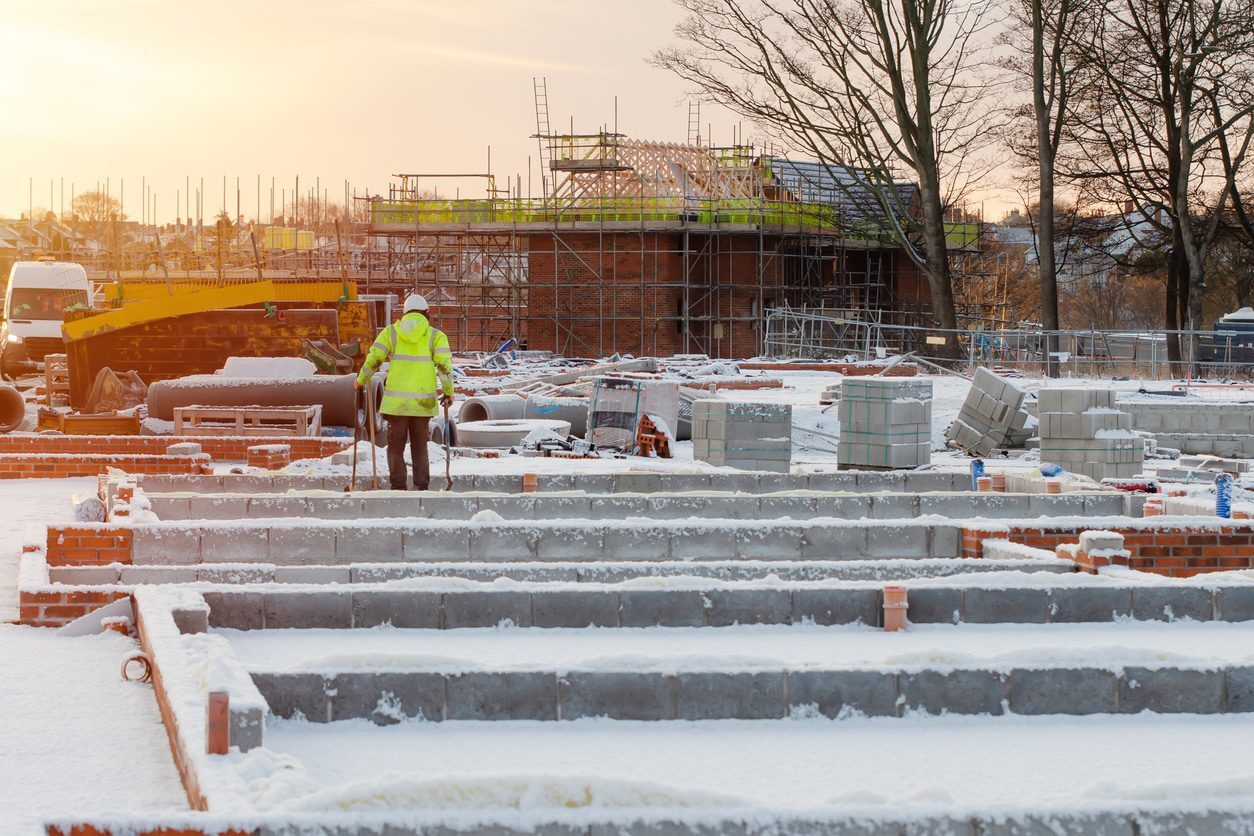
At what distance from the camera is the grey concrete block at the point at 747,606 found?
723 centimetres

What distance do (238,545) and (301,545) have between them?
0.37m

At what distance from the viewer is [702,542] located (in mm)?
9430

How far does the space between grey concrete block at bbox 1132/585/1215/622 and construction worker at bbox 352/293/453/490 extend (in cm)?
529

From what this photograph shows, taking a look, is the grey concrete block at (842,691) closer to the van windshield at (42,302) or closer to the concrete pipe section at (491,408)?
the concrete pipe section at (491,408)

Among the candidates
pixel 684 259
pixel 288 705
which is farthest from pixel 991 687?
pixel 684 259

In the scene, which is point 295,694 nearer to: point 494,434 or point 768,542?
point 768,542

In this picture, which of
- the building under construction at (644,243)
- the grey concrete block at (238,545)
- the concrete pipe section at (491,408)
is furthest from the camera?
the building under construction at (644,243)

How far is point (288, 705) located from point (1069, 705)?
10.0 feet

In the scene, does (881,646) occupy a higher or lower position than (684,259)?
lower

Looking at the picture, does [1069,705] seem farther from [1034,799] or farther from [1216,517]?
[1216,517]

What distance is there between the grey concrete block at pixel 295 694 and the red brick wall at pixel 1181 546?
4920 mm

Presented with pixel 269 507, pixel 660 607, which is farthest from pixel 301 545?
pixel 660 607

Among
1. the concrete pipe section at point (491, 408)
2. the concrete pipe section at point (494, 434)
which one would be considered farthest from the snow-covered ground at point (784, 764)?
the concrete pipe section at point (491, 408)

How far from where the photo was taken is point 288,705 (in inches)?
228
